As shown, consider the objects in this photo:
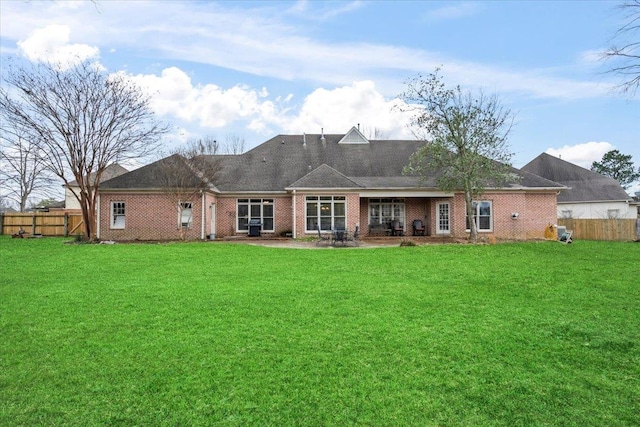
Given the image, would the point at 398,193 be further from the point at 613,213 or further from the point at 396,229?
the point at 613,213

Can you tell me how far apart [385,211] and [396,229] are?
1497mm

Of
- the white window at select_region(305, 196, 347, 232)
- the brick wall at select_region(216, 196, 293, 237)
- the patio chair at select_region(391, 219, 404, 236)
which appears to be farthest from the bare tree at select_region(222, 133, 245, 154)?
the patio chair at select_region(391, 219, 404, 236)

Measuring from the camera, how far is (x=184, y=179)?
19688 millimetres

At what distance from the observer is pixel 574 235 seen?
23156 millimetres

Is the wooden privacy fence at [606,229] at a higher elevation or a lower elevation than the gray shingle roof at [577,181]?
lower

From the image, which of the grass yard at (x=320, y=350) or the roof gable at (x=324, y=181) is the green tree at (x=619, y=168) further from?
the grass yard at (x=320, y=350)

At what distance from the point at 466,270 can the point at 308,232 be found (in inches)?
452

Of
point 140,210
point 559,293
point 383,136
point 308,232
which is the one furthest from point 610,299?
point 383,136

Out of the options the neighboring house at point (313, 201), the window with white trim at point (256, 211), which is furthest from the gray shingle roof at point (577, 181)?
the window with white trim at point (256, 211)

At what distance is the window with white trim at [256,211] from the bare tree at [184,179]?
8.30 feet

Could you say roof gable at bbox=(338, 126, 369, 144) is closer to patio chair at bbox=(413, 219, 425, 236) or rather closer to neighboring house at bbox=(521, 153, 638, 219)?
patio chair at bbox=(413, 219, 425, 236)

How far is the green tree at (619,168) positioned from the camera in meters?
51.9

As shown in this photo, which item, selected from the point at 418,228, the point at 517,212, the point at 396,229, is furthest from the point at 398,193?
the point at 517,212

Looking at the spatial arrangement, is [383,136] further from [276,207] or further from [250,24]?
[250,24]
